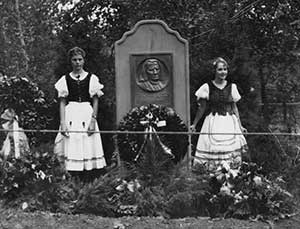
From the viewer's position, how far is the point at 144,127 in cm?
603

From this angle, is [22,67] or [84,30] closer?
[84,30]

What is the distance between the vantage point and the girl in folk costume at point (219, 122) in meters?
6.07

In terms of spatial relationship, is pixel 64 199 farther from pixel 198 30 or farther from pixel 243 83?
pixel 198 30

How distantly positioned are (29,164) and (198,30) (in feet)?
14.7

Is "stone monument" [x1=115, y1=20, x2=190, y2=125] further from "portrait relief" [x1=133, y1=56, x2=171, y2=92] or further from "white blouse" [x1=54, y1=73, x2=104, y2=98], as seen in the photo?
"white blouse" [x1=54, y1=73, x2=104, y2=98]

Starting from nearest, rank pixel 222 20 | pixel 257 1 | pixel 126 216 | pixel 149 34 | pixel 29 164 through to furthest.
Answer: pixel 126 216
pixel 29 164
pixel 149 34
pixel 257 1
pixel 222 20

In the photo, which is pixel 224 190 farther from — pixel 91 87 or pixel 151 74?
pixel 151 74

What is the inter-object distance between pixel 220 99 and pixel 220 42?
262 cm

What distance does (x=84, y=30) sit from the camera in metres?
8.41

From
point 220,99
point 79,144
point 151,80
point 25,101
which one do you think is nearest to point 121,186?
point 79,144

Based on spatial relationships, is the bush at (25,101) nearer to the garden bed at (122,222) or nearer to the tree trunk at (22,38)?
the garden bed at (122,222)

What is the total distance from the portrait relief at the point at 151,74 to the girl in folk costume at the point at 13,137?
157 centimetres

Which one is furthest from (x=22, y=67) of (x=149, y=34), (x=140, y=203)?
(x=140, y=203)

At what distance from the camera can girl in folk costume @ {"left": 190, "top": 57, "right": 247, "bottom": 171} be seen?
19.9 feet
